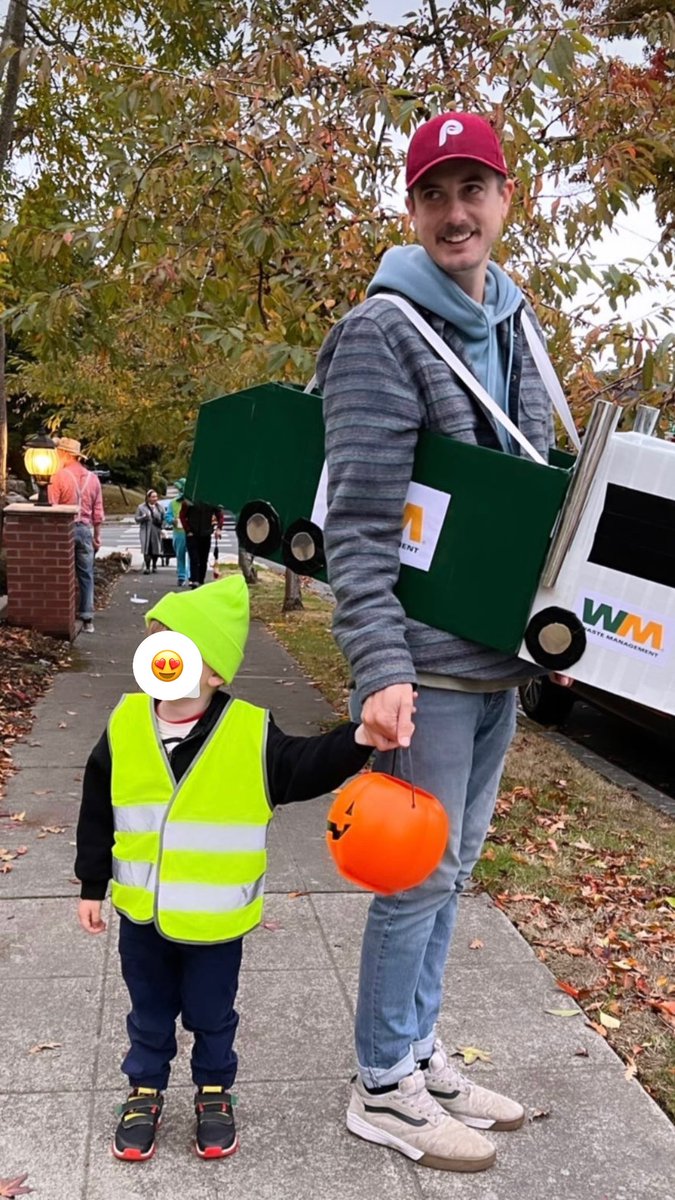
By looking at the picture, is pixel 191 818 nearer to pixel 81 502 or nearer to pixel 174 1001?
pixel 174 1001

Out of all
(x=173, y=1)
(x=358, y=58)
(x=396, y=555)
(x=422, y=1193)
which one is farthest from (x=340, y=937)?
(x=173, y=1)

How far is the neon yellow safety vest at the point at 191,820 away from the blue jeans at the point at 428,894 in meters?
0.29

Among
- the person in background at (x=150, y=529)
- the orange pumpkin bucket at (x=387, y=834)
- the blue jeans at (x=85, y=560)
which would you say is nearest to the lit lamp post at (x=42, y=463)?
the blue jeans at (x=85, y=560)

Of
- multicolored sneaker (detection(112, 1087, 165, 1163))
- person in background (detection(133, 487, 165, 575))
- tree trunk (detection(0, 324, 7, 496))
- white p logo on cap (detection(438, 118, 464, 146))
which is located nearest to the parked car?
multicolored sneaker (detection(112, 1087, 165, 1163))

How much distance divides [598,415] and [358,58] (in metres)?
4.62

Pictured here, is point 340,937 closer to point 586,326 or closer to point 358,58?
point 586,326

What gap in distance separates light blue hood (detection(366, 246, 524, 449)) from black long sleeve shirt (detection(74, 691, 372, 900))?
28.5 inches

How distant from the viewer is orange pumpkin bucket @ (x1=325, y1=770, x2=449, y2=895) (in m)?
1.93

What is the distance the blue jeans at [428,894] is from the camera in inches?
84.1

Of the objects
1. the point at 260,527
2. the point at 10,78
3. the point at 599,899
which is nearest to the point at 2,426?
the point at 10,78

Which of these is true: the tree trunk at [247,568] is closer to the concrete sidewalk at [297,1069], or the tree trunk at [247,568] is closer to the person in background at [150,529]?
the person in background at [150,529]

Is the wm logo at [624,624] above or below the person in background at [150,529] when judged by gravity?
above

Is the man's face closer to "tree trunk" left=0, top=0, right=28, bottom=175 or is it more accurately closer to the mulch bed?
the mulch bed

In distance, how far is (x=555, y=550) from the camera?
1995 mm
